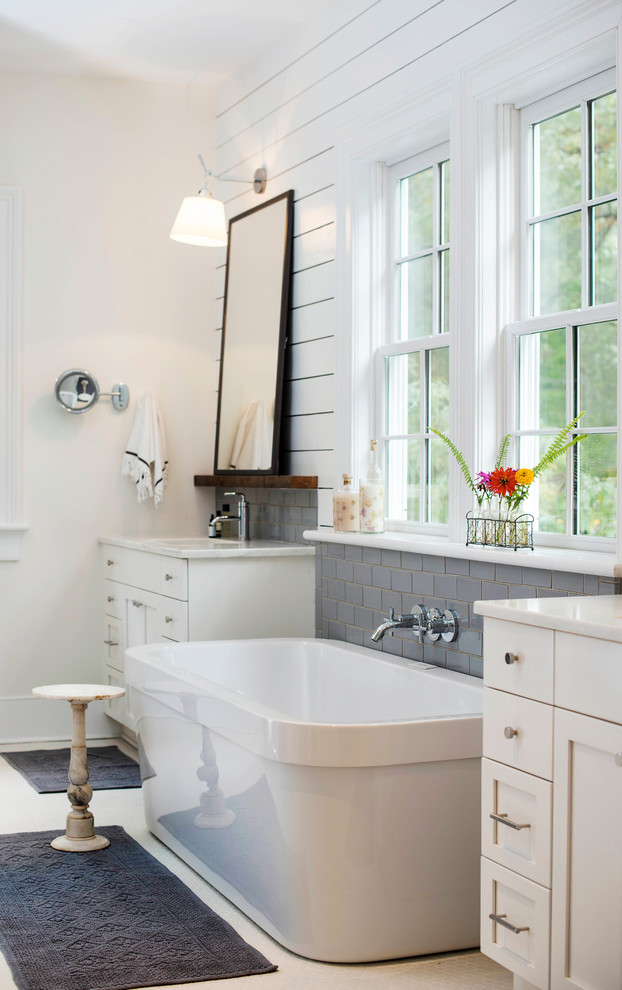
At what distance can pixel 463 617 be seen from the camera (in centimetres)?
317

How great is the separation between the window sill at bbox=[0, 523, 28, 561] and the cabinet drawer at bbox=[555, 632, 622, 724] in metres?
3.33

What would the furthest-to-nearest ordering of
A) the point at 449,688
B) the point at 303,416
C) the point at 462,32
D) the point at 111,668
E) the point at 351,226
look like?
the point at 111,668 → the point at 303,416 → the point at 351,226 → the point at 462,32 → the point at 449,688

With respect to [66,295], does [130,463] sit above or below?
below

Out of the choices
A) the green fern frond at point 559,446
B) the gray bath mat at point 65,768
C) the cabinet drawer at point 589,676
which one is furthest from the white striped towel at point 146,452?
the cabinet drawer at point 589,676

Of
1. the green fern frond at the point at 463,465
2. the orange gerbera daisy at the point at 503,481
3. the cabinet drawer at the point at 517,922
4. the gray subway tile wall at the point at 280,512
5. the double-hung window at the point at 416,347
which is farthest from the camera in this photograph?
the gray subway tile wall at the point at 280,512

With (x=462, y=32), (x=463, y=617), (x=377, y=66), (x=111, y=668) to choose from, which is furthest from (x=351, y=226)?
(x=111, y=668)

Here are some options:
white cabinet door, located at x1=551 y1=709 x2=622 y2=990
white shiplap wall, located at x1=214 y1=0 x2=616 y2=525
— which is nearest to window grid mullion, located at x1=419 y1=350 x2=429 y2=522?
white shiplap wall, located at x1=214 y1=0 x2=616 y2=525

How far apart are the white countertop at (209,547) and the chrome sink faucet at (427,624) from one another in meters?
0.94

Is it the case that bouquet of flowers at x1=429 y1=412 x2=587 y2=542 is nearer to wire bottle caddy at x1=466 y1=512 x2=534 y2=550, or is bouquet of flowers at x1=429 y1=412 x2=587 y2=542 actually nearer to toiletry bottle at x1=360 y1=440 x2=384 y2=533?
wire bottle caddy at x1=466 y1=512 x2=534 y2=550

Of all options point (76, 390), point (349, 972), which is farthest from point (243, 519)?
point (349, 972)

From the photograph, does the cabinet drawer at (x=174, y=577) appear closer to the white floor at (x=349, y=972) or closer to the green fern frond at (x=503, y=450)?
the white floor at (x=349, y=972)

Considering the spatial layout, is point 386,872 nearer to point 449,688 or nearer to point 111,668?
point 449,688

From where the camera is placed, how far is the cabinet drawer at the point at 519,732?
211 centimetres

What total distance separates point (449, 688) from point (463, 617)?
0.84ft
